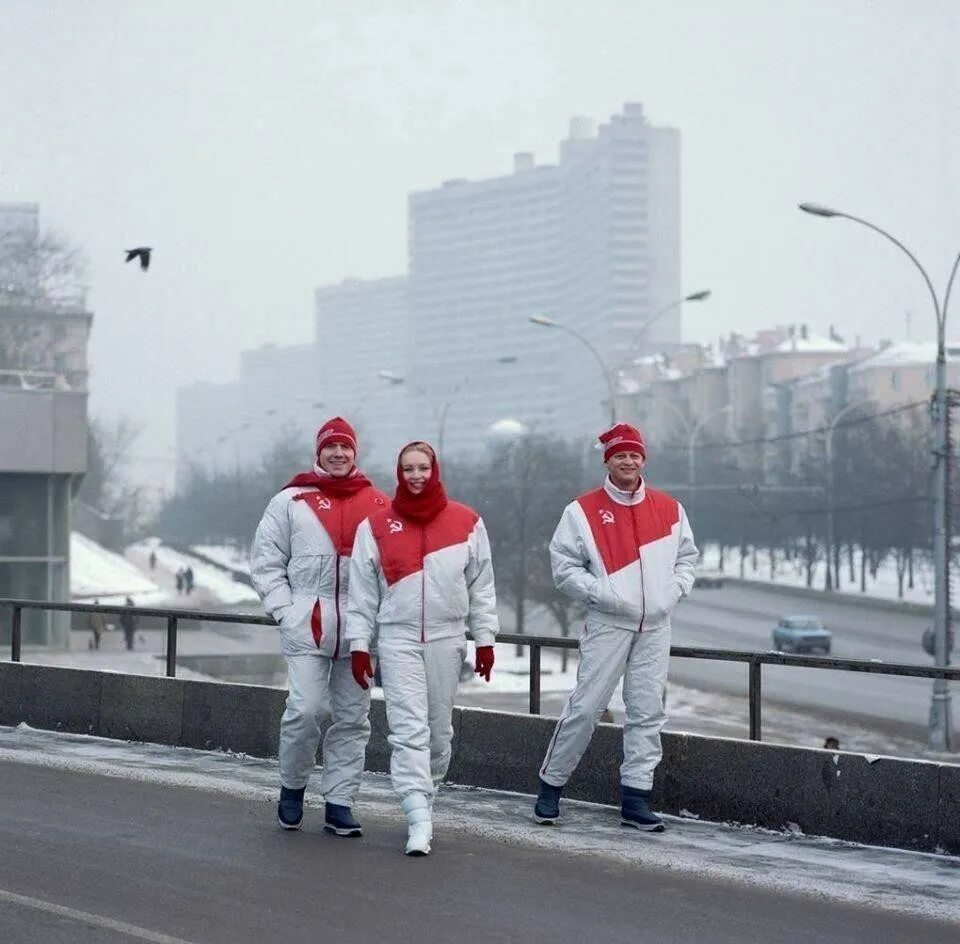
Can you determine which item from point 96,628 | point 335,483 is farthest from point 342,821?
point 96,628

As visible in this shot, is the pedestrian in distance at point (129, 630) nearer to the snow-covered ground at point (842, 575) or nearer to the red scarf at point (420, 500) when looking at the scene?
the red scarf at point (420, 500)

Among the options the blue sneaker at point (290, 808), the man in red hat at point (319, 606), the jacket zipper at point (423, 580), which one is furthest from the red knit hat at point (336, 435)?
the blue sneaker at point (290, 808)

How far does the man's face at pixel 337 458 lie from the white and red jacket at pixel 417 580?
45 cm

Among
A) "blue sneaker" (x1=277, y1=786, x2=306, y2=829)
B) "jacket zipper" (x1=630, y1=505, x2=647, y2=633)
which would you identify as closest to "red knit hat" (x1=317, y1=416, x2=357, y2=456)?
"jacket zipper" (x1=630, y1=505, x2=647, y2=633)

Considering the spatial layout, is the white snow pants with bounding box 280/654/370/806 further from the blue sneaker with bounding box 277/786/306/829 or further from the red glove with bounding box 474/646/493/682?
the red glove with bounding box 474/646/493/682

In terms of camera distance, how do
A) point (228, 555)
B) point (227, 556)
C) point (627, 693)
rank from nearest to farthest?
point (627, 693) < point (227, 556) < point (228, 555)

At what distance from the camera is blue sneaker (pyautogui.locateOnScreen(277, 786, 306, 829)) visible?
9078 mm

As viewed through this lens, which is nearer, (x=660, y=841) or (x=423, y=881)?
(x=423, y=881)

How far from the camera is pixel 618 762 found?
10055mm

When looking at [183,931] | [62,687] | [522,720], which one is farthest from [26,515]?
[183,931]

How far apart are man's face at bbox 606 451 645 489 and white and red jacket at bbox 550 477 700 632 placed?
0.05 m

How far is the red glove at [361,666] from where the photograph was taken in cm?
851

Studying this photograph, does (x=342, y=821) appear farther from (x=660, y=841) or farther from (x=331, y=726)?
(x=660, y=841)

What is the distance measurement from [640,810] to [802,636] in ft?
169
